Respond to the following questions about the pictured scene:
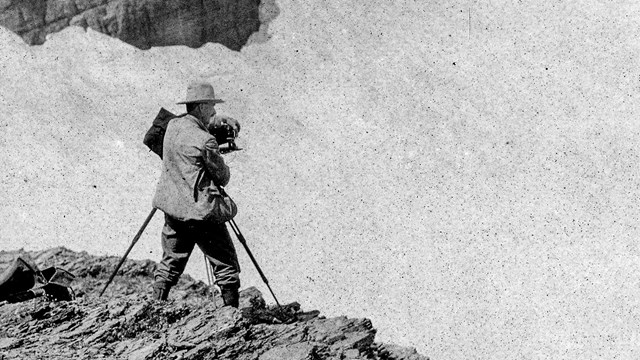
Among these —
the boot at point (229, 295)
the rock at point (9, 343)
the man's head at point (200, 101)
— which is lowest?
the boot at point (229, 295)

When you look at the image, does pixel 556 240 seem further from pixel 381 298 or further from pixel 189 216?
pixel 189 216

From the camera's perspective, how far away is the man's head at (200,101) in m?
7.59

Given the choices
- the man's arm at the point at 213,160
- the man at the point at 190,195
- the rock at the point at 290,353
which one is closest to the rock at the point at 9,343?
the rock at the point at 290,353

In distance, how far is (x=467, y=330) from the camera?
1611 cm

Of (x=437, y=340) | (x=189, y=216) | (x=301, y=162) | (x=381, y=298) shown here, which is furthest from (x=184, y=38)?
(x=189, y=216)

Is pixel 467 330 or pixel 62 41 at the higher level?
pixel 62 41

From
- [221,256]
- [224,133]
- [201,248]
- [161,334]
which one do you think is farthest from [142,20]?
[161,334]

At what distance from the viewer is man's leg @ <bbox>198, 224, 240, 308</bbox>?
763cm

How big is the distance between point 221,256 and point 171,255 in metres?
0.40

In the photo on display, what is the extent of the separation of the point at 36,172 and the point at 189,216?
1446 cm

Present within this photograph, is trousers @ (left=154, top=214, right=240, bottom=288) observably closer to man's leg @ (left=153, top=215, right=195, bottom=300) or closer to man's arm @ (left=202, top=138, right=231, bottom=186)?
man's leg @ (left=153, top=215, right=195, bottom=300)

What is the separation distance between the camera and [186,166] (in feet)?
24.5

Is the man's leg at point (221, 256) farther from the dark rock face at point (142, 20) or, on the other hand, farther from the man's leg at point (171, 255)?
the dark rock face at point (142, 20)

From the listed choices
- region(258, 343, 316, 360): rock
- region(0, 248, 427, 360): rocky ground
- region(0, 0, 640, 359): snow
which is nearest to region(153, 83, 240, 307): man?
region(0, 248, 427, 360): rocky ground
